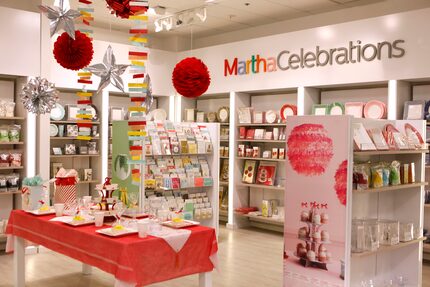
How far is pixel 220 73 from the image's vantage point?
8.27m

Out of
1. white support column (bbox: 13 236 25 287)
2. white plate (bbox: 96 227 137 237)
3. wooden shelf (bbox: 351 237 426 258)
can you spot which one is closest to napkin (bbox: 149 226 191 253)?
white plate (bbox: 96 227 137 237)

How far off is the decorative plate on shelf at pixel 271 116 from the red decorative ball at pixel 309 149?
11.6 feet

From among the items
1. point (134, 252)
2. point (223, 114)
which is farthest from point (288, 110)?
point (134, 252)

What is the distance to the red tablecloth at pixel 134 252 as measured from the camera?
324 cm

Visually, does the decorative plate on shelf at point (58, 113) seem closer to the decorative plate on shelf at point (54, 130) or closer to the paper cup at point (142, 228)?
the decorative plate on shelf at point (54, 130)

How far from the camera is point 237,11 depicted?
7609 millimetres

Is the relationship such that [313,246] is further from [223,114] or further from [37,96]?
[223,114]

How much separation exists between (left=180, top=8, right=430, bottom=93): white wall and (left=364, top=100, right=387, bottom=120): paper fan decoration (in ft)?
1.15

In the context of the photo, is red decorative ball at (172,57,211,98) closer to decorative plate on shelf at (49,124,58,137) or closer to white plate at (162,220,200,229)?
white plate at (162,220,200,229)

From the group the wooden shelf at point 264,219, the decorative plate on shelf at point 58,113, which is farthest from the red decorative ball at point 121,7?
the wooden shelf at point 264,219

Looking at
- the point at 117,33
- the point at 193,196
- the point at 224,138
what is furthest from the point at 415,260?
the point at 117,33

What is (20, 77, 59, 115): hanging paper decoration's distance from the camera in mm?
5188

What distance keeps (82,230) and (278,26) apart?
5610 mm

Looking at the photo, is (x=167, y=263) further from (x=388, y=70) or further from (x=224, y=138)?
(x=224, y=138)
